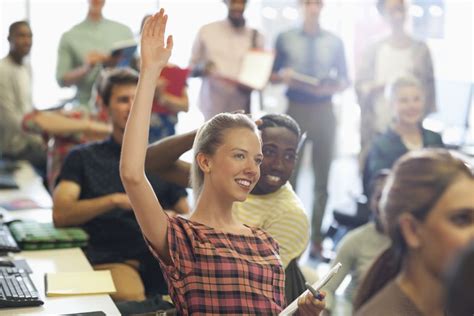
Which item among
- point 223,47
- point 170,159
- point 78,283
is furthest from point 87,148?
point 223,47

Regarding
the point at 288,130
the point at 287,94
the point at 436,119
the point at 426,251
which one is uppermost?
the point at 426,251

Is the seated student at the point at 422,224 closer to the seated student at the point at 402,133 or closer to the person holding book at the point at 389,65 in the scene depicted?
the seated student at the point at 402,133

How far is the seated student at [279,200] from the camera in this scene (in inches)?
95.3

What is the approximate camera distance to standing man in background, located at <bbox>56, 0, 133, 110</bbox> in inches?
194

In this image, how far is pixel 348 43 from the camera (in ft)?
26.8

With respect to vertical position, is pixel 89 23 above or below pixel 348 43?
above

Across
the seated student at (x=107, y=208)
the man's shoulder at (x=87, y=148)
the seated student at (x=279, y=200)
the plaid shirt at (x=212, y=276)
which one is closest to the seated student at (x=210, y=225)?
the plaid shirt at (x=212, y=276)

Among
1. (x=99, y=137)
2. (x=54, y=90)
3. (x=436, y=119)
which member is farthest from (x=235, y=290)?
(x=54, y=90)

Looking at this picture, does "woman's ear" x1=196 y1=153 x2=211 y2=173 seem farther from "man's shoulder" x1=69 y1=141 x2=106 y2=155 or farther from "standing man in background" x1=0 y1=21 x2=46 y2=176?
"standing man in background" x1=0 y1=21 x2=46 y2=176

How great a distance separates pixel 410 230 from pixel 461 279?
0.41 metres

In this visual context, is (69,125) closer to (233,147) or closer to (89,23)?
(89,23)

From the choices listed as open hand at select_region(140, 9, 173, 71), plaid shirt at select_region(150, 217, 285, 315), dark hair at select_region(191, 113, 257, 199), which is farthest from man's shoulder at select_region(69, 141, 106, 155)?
open hand at select_region(140, 9, 173, 71)

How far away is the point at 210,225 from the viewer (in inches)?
82.4

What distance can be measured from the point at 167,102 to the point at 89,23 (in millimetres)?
1301
